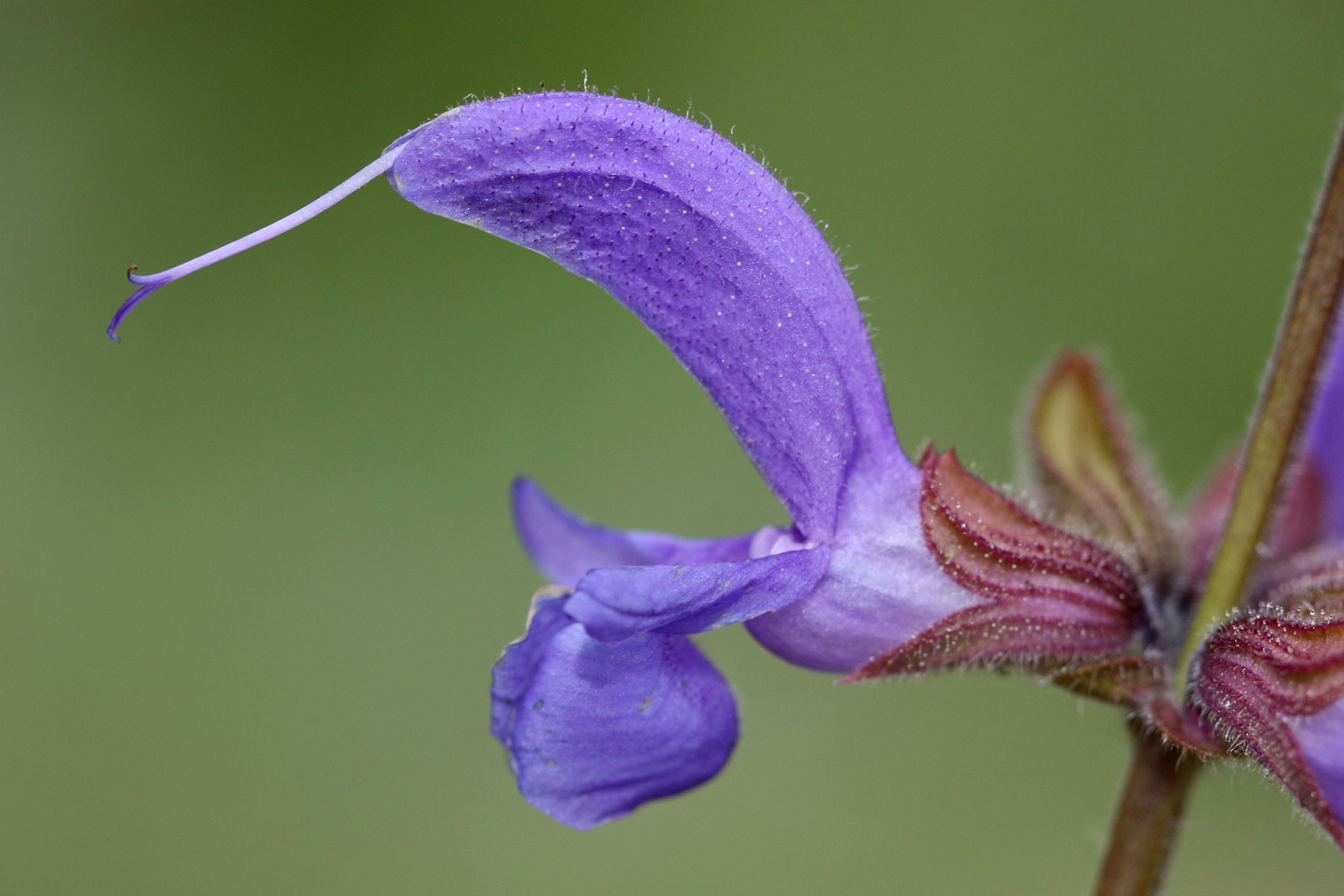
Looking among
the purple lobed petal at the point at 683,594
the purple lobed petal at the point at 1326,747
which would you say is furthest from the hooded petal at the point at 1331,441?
the purple lobed petal at the point at 683,594

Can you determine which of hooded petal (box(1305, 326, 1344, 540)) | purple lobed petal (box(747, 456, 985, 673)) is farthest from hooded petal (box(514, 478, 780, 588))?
hooded petal (box(1305, 326, 1344, 540))

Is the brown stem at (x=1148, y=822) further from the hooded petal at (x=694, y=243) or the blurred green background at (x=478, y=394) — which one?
the blurred green background at (x=478, y=394)

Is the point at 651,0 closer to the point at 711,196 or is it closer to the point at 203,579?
the point at 203,579

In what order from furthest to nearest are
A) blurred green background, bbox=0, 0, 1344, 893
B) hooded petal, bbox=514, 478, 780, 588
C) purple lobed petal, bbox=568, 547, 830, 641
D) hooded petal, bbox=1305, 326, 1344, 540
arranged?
blurred green background, bbox=0, 0, 1344, 893 < hooded petal, bbox=1305, 326, 1344, 540 < hooded petal, bbox=514, 478, 780, 588 < purple lobed petal, bbox=568, 547, 830, 641

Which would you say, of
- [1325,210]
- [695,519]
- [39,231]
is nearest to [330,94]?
[39,231]

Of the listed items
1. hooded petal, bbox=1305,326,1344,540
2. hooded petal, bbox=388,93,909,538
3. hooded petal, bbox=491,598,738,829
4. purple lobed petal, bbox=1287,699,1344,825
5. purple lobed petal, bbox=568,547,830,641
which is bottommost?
hooded petal, bbox=491,598,738,829

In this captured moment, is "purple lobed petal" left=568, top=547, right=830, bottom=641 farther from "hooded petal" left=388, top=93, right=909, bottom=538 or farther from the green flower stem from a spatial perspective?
the green flower stem

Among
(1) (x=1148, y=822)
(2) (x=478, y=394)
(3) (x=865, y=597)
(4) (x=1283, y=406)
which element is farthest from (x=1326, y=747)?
(2) (x=478, y=394)
